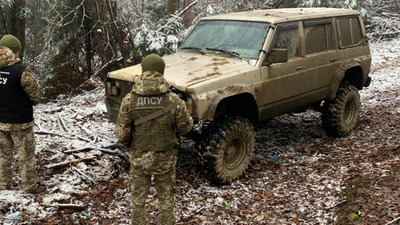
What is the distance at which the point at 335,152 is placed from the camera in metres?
6.60

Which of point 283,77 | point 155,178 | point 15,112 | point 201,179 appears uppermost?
point 283,77

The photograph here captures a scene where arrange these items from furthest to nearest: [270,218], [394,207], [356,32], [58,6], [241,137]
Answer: [58,6]
[356,32]
[241,137]
[270,218]
[394,207]

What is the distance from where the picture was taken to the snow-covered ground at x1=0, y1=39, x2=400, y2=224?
4.57 metres

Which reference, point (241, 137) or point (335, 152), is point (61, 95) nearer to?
point (241, 137)

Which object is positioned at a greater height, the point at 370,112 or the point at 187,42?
the point at 187,42

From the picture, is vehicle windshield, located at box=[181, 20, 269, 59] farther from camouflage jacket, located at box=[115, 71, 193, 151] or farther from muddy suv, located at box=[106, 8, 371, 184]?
camouflage jacket, located at box=[115, 71, 193, 151]

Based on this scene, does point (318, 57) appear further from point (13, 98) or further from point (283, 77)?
point (13, 98)

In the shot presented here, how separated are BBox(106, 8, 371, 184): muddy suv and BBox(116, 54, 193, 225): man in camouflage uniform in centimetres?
100

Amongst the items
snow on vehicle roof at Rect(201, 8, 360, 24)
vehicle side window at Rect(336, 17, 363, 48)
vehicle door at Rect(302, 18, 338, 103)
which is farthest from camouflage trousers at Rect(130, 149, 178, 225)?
vehicle side window at Rect(336, 17, 363, 48)

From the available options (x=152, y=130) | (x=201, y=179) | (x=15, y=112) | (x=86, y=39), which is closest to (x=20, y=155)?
(x=15, y=112)

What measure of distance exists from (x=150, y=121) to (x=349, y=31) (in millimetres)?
4989

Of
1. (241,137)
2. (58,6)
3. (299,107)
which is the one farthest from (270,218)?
(58,6)

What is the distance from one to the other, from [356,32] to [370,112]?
2299mm

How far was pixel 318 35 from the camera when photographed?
6512mm
